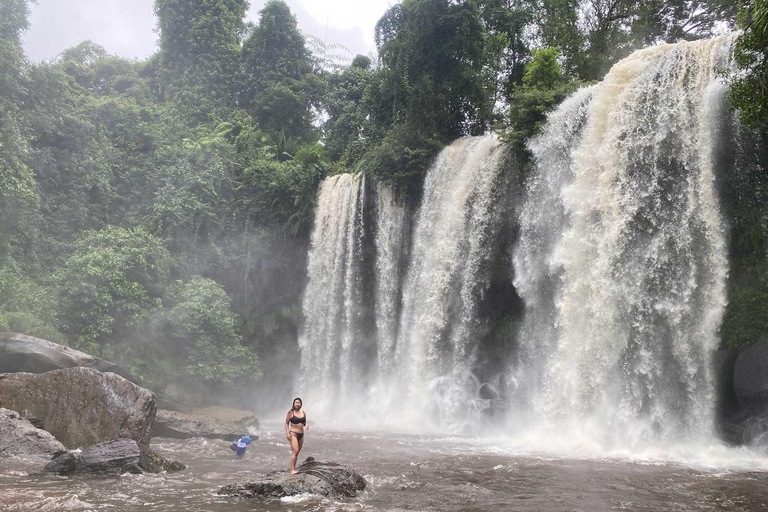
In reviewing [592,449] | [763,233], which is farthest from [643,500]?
[763,233]

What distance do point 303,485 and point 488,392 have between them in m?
10.2

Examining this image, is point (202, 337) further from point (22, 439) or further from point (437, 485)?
point (437, 485)

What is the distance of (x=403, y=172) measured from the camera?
19266 mm

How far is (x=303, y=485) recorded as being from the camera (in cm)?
709

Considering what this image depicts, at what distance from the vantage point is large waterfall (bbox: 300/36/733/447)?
1213 cm

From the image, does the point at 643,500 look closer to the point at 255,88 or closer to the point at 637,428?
the point at 637,428

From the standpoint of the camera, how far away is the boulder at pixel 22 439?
957 centimetres

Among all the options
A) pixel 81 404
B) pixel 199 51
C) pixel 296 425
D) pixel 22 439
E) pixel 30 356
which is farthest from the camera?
pixel 199 51

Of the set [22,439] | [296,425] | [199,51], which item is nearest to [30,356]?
[22,439]

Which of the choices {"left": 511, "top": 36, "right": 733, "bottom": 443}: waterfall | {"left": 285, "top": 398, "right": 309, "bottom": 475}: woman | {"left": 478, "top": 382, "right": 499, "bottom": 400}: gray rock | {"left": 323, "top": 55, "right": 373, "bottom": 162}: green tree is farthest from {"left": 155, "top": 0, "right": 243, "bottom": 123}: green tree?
{"left": 285, "top": 398, "right": 309, "bottom": 475}: woman

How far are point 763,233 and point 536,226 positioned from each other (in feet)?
16.8

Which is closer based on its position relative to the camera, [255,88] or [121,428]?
[121,428]

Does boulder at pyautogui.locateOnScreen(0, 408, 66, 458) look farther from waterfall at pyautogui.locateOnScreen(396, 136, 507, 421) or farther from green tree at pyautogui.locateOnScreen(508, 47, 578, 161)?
green tree at pyautogui.locateOnScreen(508, 47, 578, 161)

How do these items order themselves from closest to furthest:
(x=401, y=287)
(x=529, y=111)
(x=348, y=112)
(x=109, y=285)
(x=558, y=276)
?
1. (x=558, y=276)
2. (x=529, y=111)
3. (x=109, y=285)
4. (x=401, y=287)
5. (x=348, y=112)
